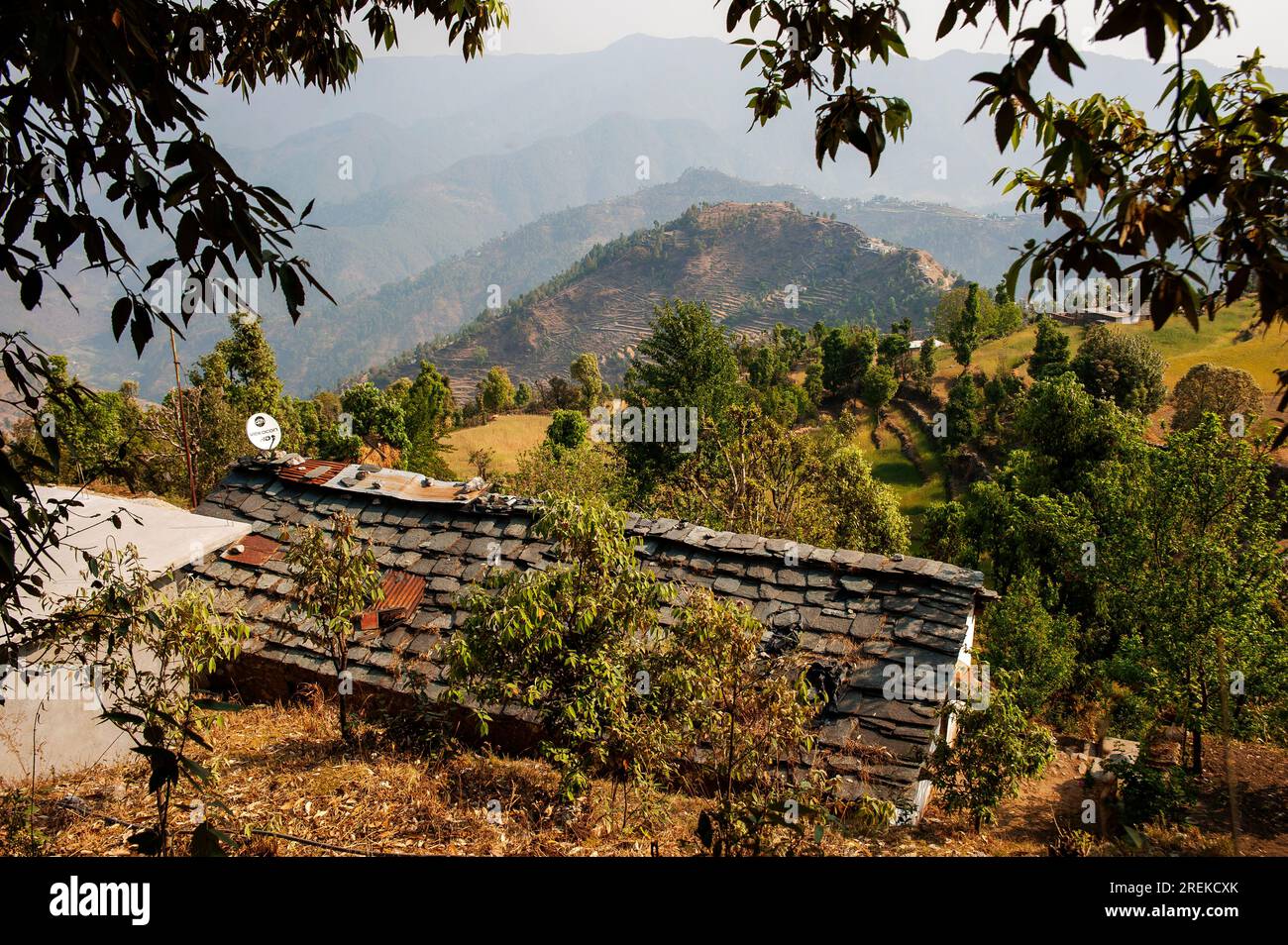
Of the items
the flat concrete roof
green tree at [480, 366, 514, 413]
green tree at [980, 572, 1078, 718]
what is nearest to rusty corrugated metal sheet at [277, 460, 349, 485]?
the flat concrete roof

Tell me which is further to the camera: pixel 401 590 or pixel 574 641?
pixel 401 590

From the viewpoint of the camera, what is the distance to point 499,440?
202 feet

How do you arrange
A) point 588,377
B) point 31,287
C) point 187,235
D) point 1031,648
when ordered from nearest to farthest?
point 187,235 < point 31,287 < point 1031,648 < point 588,377

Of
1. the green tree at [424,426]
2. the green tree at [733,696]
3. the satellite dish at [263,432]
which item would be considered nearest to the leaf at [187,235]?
the green tree at [733,696]

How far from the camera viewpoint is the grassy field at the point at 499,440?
53.9 metres

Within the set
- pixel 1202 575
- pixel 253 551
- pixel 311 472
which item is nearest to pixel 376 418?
pixel 311 472

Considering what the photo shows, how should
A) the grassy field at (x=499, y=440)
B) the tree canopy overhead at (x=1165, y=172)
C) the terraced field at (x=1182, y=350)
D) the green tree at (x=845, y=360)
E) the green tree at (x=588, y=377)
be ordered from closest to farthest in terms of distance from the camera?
the tree canopy overhead at (x=1165, y=172) < the terraced field at (x=1182, y=350) < the grassy field at (x=499, y=440) < the green tree at (x=845, y=360) < the green tree at (x=588, y=377)

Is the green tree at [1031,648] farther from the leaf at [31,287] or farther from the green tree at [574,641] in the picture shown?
the leaf at [31,287]

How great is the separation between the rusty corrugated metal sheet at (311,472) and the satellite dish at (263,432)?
0.79 meters

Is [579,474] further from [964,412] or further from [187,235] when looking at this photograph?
[187,235]

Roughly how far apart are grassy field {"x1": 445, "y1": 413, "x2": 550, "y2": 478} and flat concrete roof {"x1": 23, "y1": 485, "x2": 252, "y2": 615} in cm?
3904

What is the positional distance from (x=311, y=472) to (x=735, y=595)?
620 cm

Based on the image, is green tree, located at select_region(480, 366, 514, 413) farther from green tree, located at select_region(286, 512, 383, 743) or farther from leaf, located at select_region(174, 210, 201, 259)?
leaf, located at select_region(174, 210, 201, 259)

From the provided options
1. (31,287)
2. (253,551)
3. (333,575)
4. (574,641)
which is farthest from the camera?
(253,551)
